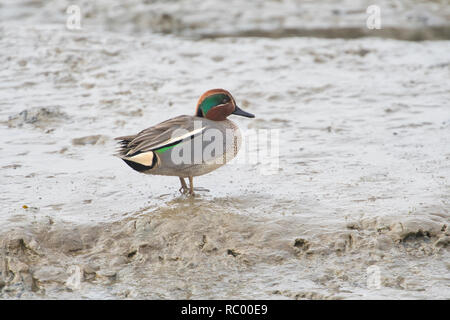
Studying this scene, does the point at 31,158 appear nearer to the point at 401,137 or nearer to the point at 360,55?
the point at 401,137

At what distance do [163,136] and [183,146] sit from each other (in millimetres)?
163

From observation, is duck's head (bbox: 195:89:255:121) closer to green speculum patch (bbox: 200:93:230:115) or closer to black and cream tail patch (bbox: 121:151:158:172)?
green speculum patch (bbox: 200:93:230:115)

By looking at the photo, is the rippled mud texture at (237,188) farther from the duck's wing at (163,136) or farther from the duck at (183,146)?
the duck's wing at (163,136)

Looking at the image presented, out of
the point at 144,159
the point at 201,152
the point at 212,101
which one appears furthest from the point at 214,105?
the point at 144,159

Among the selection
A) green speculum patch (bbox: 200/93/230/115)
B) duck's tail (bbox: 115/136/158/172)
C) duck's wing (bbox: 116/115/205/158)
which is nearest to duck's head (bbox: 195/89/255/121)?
green speculum patch (bbox: 200/93/230/115)

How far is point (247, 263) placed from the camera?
4.40 meters

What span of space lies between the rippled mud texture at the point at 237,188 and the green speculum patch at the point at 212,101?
681mm

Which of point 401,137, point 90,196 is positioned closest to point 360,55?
point 401,137

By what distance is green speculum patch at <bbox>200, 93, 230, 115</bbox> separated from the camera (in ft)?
16.7

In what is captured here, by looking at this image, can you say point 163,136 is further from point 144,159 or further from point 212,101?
point 212,101

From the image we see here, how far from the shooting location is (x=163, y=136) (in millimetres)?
4883

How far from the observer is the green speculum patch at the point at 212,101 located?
509 cm

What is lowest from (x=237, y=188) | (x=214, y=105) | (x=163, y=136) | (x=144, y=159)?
(x=237, y=188)

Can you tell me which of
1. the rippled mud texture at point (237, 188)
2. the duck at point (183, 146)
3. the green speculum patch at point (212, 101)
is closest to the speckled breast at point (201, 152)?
the duck at point (183, 146)
